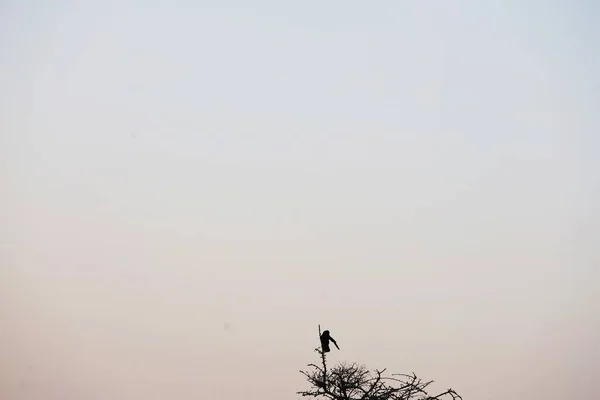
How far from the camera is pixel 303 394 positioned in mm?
10016

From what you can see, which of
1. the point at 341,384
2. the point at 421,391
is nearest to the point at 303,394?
the point at 341,384

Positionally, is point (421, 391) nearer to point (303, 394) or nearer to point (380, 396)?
point (380, 396)

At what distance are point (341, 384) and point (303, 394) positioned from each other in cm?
55

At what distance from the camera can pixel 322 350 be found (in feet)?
35.1

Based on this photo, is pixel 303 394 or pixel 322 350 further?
pixel 322 350

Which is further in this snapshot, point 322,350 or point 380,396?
point 322,350

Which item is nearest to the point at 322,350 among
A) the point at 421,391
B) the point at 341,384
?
the point at 341,384

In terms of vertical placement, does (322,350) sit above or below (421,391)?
above

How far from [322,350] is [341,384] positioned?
806 mm

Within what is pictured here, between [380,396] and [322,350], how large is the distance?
1357 mm

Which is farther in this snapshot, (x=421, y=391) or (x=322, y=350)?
(x=322, y=350)

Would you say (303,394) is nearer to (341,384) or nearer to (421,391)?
(341,384)

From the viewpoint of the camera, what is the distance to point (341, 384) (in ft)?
32.8

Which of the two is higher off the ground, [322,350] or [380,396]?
[322,350]
